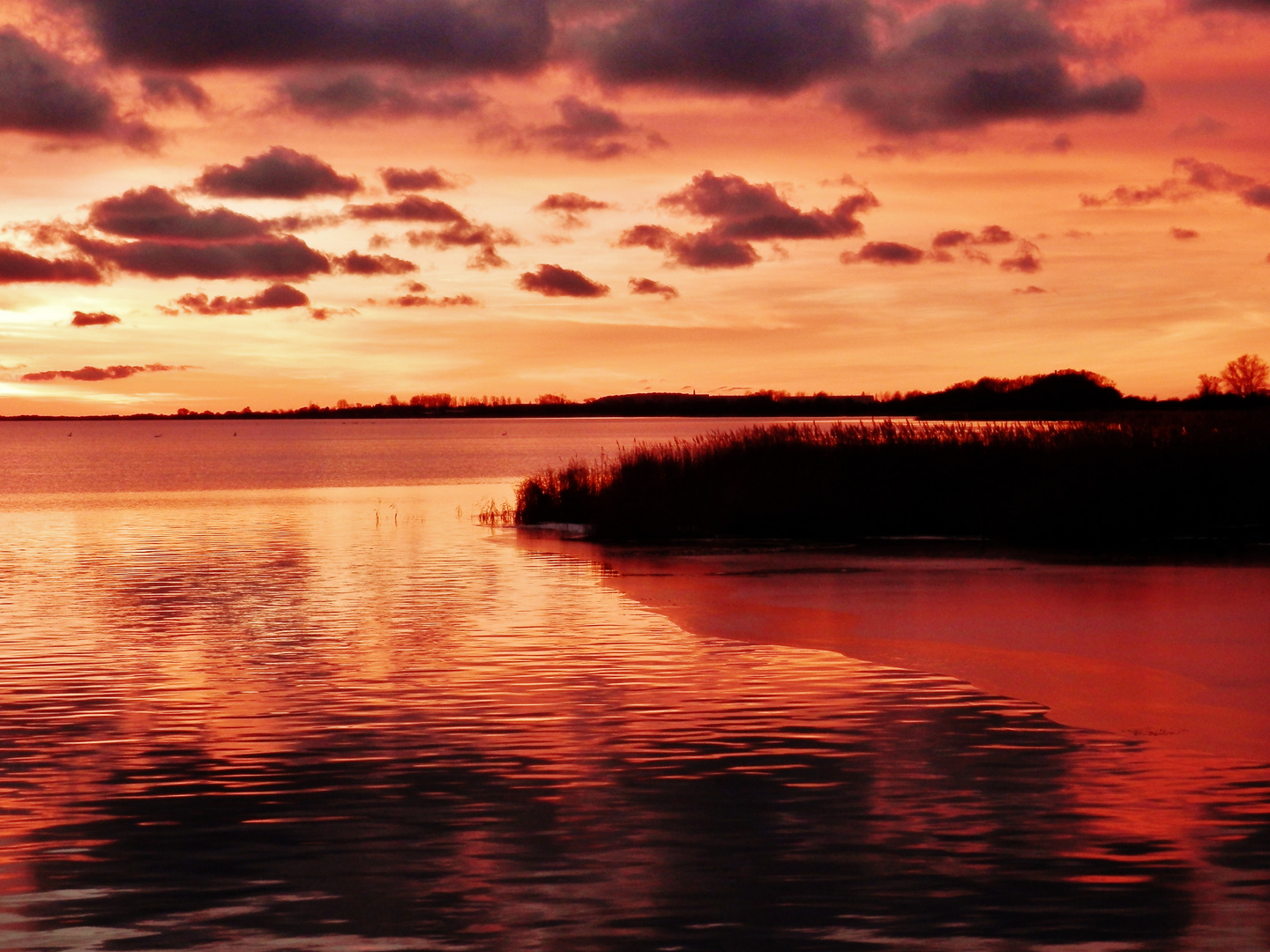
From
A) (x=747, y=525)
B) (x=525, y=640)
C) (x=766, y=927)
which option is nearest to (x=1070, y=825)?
(x=766, y=927)

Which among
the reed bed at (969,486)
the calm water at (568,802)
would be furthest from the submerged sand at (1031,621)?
the reed bed at (969,486)

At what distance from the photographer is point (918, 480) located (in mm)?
34281

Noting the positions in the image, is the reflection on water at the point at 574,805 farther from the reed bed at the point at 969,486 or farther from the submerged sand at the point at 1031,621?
the reed bed at the point at 969,486

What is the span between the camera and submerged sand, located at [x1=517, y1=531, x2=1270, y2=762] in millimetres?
14102

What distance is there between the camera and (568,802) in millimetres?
10359

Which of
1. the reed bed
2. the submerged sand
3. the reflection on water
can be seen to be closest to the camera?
the reflection on water

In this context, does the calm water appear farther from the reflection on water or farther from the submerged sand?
the submerged sand

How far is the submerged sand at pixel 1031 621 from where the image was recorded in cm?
1410

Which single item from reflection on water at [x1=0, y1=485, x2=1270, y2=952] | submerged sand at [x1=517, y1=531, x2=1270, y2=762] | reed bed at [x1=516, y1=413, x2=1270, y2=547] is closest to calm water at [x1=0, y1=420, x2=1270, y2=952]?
reflection on water at [x1=0, y1=485, x2=1270, y2=952]

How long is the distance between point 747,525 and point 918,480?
4.18 m

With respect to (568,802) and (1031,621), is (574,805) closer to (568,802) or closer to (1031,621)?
(568,802)

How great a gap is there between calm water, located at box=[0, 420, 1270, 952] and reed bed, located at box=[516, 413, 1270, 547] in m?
14.7

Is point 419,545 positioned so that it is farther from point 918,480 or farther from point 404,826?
point 404,826

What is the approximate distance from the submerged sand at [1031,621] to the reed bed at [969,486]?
407 cm
